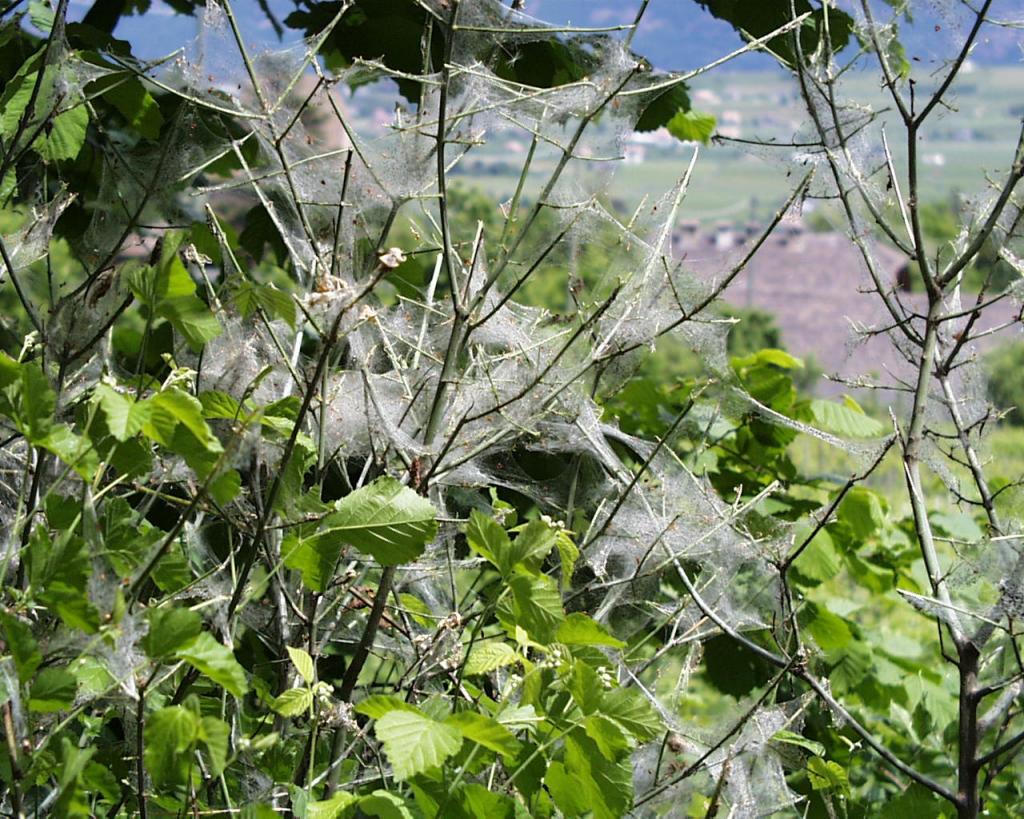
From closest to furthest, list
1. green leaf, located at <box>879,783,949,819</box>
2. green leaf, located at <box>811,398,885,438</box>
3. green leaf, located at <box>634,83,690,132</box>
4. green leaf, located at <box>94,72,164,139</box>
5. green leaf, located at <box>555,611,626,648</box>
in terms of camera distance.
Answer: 1. green leaf, located at <box>555,611,626,648</box>
2. green leaf, located at <box>879,783,949,819</box>
3. green leaf, located at <box>94,72,164,139</box>
4. green leaf, located at <box>811,398,885,438</box>
5. green leaf, located at <box>634,83,690,132</box>

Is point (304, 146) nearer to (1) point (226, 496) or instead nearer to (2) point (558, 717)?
(1) point (226, 496)

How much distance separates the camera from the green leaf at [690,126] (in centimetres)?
353

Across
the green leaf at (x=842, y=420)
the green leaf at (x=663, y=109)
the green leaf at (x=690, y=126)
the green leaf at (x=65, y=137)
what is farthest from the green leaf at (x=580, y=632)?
the green leaf at (x=690, y=126)

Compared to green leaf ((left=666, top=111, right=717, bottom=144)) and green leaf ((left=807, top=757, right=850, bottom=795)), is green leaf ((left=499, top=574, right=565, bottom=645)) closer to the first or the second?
green leaf ((left=807, top=757, right=850, bottom=795))

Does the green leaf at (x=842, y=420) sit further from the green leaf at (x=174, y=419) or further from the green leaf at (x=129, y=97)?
the green leaf at (x=174, y=419)

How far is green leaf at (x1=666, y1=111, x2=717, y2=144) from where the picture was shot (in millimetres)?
3533

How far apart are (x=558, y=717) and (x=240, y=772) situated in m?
0.42

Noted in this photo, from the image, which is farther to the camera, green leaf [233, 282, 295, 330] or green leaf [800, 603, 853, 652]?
green leaf [800, 603, 853, 652]

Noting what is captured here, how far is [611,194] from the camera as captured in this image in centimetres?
169

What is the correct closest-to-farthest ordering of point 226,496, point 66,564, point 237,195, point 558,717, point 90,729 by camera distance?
point 66,564 < point 226,496 < point 558,717 < point 90,729 < point 237,195

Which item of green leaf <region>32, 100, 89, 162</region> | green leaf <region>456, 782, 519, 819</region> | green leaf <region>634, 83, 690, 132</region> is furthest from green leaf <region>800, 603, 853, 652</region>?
green leaf <region>32, 100, 89, 162</region>

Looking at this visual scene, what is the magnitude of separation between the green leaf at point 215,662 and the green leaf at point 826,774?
0.96 metres

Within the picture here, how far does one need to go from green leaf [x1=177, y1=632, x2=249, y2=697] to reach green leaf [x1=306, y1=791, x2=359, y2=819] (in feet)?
0.77

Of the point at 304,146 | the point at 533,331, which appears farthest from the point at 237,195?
the point at 533,331
